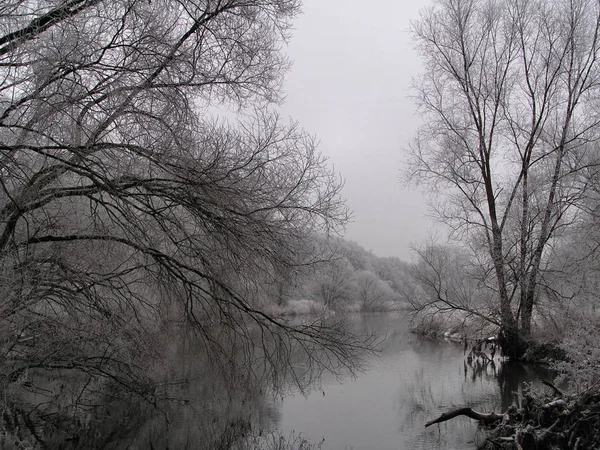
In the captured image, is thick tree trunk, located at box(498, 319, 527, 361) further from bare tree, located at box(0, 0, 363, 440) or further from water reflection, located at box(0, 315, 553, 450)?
bare tree, located at box(0, 0, 363, 440)

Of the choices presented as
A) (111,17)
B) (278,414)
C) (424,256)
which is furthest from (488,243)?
(111,17)

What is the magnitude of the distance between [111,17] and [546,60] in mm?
16958

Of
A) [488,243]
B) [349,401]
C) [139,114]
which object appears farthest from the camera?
[488,243]

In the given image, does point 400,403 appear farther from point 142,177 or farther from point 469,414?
point 142,177

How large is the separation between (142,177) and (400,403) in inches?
343

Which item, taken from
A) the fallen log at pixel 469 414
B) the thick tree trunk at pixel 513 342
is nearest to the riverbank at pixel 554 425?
the fallen log at pixel 469 414

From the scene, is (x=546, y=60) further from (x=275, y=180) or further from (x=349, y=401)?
(x=275, y=180)

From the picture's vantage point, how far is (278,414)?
36.5 feet

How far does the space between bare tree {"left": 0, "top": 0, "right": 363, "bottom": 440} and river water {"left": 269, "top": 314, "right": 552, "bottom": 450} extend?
2.69 metres

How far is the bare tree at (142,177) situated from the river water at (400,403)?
2.69 m

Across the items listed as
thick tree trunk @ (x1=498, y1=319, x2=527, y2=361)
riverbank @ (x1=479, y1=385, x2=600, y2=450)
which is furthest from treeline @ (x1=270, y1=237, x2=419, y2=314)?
thick tree trunk @ (x1=498, y1=319, x2=527, y2=361)

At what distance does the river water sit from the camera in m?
9.57

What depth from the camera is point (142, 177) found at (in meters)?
6.67

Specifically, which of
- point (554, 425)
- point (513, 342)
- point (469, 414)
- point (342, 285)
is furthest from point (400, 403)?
point (342, 285)
